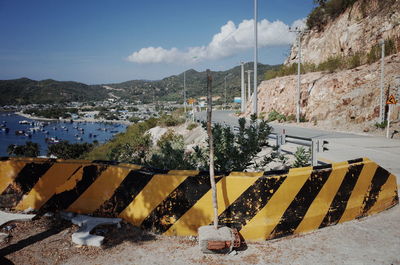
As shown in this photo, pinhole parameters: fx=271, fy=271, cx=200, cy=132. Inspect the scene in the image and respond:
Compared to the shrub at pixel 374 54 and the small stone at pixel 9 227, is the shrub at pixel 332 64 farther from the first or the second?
the small stone at pixel 9 227

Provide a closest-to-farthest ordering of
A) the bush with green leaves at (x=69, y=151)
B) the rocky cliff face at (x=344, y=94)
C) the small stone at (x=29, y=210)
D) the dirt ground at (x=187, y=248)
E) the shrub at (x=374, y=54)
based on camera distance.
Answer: the dirt ground at (x=187, y=248), the small stone at (x=29, y=210), the rocky cliff face at (x=344, y=94), the shrub at (x=374, y=54), the bush with green leaves at (x=69, y=151)

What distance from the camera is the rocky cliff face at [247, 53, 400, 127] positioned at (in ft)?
61.6

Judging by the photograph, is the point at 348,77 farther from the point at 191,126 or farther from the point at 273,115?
the point at 191,126

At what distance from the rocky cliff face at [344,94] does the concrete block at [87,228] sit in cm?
1892

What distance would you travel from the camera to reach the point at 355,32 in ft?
83.3

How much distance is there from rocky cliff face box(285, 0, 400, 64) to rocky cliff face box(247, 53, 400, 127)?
339 cm

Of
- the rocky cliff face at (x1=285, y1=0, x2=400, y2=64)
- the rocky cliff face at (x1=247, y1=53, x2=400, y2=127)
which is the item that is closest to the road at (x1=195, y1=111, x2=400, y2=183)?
the rocky cliff face at (x1=247, y1=53, x2=400, y2=127)

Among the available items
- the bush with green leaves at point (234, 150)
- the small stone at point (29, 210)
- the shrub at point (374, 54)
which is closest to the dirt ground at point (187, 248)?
the small stone at point (29, 210)

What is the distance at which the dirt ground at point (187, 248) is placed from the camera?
3461 millimetres

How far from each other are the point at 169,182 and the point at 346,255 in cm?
256

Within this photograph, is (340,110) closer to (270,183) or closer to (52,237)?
(270,183)

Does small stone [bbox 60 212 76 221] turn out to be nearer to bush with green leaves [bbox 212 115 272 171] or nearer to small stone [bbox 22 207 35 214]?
small stone [bbox 22 207 35 214]

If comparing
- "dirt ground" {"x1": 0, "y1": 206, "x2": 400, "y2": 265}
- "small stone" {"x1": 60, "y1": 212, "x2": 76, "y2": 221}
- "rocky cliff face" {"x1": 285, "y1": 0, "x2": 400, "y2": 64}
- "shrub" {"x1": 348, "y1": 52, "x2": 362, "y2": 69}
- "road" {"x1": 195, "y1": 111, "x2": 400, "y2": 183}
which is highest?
"rocky cliff face" {"x1": 285, "y1": 0, "x2": 400, "y2": 64}

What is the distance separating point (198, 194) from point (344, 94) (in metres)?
21.1
